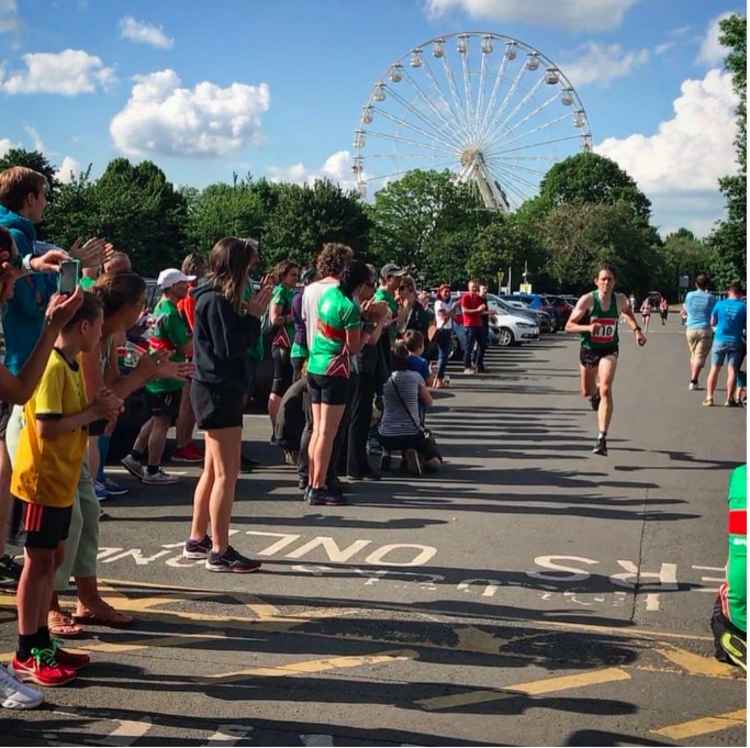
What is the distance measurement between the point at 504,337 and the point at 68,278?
30.7 metres

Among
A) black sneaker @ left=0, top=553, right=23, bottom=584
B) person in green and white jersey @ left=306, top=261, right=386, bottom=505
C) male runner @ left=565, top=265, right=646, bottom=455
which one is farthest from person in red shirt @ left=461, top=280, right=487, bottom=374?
black sneaker @ left=0, top=553, right=23, bottom=584

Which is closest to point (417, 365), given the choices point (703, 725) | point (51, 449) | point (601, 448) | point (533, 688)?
point (601, 448)

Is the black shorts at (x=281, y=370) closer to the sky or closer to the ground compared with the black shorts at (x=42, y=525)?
closer to the sky

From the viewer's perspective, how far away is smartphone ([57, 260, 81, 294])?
13.0 feet

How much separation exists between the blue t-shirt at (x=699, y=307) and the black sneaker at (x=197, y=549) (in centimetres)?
1395

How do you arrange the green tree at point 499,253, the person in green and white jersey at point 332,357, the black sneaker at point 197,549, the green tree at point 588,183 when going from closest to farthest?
the black sneaker at point 197,549 → the person in green and white jersey at point 332,357 → the green tree at point 499,253 → the green tree at point 588,183

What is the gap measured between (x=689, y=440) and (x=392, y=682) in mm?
8879

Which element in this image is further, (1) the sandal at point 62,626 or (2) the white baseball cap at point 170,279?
(2) the white baseball cap at point 170,279

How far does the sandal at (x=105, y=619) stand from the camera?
5090 mm

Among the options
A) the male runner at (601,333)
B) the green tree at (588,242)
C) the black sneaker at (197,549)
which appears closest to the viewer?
the black sneaker at (197,549)

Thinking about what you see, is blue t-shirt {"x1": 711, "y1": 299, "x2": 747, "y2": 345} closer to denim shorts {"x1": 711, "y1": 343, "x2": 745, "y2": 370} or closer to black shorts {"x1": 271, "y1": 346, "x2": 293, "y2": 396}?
denim shorts {"x1": 711, "y1": 343, "x2": 745, "y2": 370}

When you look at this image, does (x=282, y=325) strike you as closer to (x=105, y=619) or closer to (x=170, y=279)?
(x=170, y=279)

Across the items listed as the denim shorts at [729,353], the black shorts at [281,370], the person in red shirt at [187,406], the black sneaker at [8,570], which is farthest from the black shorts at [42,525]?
the denim shorts at [729,353]

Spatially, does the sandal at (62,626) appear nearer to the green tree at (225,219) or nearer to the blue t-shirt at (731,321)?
the blue t-shirt at (731,321)
